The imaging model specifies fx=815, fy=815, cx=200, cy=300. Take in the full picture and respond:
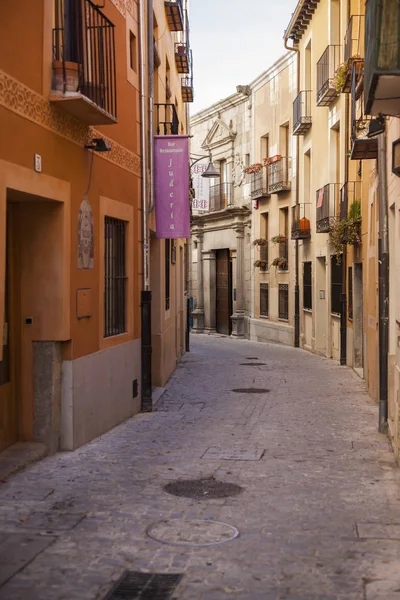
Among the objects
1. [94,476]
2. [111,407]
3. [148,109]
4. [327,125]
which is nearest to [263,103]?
[327,125]

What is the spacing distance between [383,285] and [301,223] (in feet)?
48.3

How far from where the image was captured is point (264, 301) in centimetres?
3094

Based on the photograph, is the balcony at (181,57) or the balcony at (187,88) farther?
the balcony at (187,88)

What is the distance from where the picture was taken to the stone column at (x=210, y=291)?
35.8m

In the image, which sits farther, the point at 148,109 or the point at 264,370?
the point at 264,370

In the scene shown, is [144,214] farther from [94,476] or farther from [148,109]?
[94,476]

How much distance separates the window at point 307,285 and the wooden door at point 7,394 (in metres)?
16.9

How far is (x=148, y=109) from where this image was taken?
1323cm

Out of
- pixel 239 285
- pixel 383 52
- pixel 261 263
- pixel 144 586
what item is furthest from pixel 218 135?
pixel 144 586

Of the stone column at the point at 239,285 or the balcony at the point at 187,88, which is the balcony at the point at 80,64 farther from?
the stone column at the point at 239,285

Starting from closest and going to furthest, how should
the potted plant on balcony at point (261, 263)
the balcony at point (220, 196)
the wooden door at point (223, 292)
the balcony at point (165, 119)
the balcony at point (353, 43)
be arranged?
1. the balcony at point (165, 119)
2. the balcony at point (353, 43)
3. the potted plant on balcony at point (261, 263)
4. the balcony at point (220, 196)
5. the wooden door at point (223, 292)

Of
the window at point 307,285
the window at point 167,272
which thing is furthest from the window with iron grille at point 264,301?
the window at point 167,272

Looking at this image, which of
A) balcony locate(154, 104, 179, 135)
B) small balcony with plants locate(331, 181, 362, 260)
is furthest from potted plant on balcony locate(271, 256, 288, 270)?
balcony locate(154, 104, 179, 135)

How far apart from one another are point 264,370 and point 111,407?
344 inches
